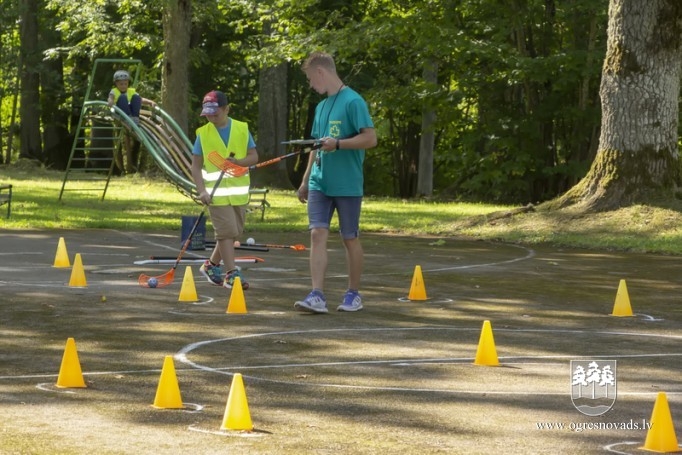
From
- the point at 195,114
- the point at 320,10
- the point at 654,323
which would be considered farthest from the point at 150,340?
the point at 195,114

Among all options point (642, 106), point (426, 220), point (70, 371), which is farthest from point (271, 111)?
point (70, 371)

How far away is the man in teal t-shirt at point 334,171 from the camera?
10891 millimetres

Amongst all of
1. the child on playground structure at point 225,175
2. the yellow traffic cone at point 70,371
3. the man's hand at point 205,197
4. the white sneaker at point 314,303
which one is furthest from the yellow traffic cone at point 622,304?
the yellow traffic cone at point 70,371

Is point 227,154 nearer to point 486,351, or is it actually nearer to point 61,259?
point 61,259

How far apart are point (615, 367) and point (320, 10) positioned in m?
31.8

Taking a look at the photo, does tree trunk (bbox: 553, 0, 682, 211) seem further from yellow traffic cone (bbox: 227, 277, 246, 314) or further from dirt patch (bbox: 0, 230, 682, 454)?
yellow traffic cone (bbox: 227, 277, 246, 314)

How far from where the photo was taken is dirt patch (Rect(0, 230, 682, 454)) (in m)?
6.34

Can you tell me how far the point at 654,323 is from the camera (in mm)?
10773

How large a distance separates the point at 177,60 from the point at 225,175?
894 inches

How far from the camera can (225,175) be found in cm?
1253

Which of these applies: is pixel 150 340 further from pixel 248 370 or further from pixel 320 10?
pixel 320 10

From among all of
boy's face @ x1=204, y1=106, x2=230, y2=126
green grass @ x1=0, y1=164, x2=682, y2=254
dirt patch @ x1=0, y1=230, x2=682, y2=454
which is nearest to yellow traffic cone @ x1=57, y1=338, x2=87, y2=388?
dirt patch @ x1=0, y1=230, x2=682, y2=454

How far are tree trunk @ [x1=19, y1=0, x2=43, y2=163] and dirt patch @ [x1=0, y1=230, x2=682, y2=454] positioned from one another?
36290 mm

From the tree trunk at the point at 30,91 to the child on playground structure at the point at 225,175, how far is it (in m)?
39.0
